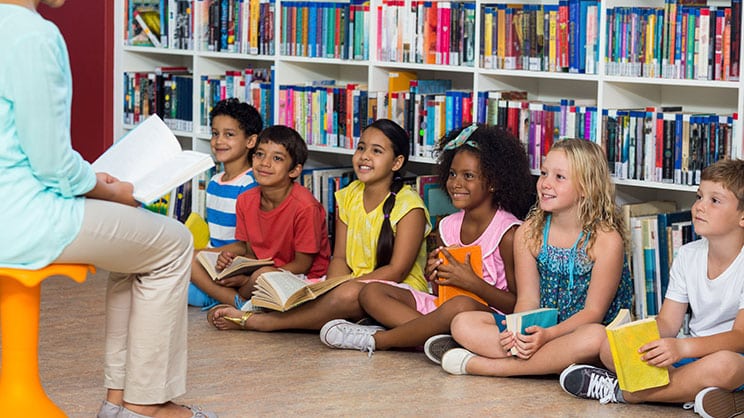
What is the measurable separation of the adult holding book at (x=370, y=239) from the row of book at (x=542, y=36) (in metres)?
0.46

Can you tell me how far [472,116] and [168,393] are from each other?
186cm

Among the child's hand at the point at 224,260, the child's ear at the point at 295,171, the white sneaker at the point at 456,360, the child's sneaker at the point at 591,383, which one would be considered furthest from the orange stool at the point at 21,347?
the child's ear at the point at 295,171

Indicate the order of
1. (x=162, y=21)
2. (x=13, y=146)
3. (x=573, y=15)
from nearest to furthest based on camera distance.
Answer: (x=13, y=146), (x=573, y=15), (x=162, y=21)

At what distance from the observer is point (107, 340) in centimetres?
272

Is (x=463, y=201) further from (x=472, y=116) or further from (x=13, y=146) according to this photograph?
(x=13, y=146)

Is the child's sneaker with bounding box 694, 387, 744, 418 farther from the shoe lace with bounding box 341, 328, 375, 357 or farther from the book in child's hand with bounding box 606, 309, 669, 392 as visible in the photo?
the shoe lace with bounding box 341, 328, 375, 357

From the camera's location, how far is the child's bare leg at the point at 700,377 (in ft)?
9.57

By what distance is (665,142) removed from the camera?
3.69 meters

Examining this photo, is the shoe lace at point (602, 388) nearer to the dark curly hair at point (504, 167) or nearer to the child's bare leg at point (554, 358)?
the child's bare leg at point (554, 358)

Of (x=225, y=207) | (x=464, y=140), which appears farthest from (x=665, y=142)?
(x=225, y=207)

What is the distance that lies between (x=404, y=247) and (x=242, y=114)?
1051 mm

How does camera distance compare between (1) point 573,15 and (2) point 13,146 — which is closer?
(2) point 13,146

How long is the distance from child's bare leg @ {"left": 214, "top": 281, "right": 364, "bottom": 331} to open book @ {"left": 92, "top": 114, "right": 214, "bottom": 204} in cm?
129

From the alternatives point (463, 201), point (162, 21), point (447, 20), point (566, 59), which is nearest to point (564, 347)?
point (463, 201)
